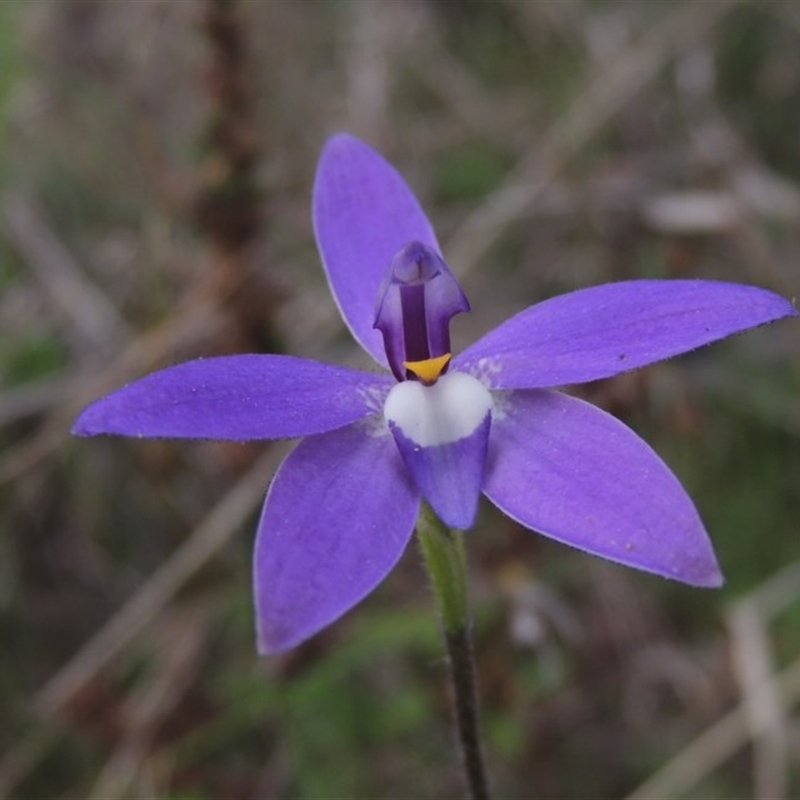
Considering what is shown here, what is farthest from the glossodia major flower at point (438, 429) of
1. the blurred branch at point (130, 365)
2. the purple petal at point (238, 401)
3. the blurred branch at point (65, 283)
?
the blurred branch at point (65, 283)

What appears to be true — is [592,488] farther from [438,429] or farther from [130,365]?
[130,365]

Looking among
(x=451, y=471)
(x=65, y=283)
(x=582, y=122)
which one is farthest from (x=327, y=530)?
(x=582, y=122)

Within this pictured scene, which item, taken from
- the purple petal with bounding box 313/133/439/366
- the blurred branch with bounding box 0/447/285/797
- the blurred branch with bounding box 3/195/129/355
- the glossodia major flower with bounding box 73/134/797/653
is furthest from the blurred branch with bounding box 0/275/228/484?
→ the glossodia major flower with bounding box 73/134/797/653

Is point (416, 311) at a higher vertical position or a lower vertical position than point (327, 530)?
higher

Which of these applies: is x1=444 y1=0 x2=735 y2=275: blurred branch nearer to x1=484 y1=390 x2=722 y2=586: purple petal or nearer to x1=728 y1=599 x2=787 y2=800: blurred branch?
x1=728 y1=599 x2=787 y2=800: blurred branch

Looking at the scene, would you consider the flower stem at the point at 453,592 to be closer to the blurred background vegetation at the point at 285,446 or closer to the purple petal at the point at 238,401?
the purple petal at the point at 238,401

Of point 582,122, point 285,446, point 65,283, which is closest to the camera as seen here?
point 285,446
